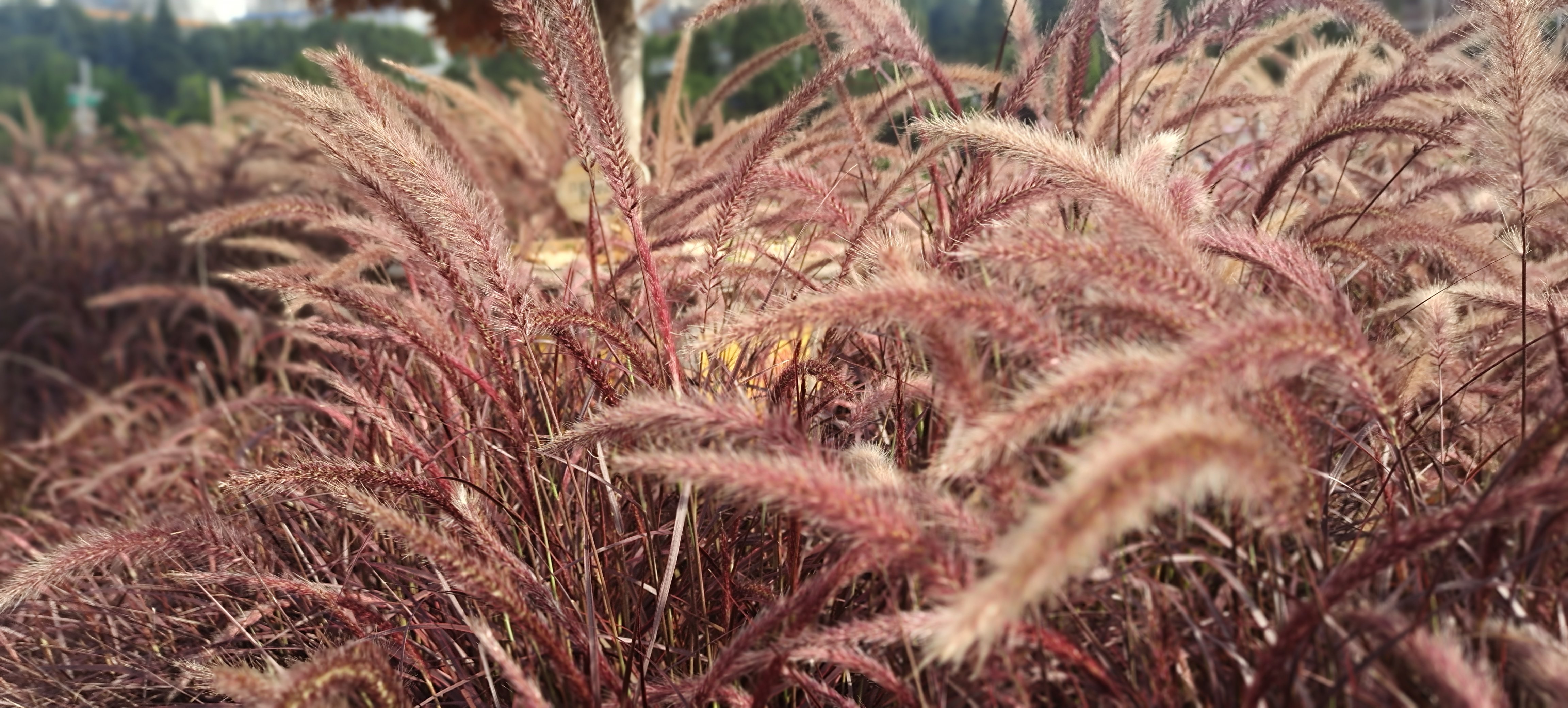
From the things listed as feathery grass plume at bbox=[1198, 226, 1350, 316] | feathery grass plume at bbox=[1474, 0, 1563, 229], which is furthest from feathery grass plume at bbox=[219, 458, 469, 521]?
feathery grass plume at bbox=[1474, 0, 1563, 229]

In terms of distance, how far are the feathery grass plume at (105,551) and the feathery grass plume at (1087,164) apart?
1169 mm

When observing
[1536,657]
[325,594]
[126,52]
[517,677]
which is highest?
[126,52]

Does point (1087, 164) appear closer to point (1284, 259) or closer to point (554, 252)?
point (1284, 259)

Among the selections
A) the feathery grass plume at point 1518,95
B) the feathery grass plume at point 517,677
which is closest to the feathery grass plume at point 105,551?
the feathery grass plume at point 517,677

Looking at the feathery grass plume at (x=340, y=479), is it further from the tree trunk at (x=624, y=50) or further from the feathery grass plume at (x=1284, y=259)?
the tree trunk at (x=624, y=50)

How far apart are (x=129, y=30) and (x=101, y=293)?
2434 cm

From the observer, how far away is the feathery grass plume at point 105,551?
1.37 metres

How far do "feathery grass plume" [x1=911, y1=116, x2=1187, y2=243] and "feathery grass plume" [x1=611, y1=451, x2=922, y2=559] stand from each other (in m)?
0.41

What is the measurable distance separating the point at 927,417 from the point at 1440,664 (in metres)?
0.80

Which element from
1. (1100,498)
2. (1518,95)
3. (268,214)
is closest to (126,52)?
(268,214)

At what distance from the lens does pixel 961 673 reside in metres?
1.20

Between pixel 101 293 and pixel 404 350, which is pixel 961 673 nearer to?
pixel 404 350

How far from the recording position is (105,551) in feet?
4.66

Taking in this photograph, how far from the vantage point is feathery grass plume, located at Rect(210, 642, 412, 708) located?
948 millimetres
